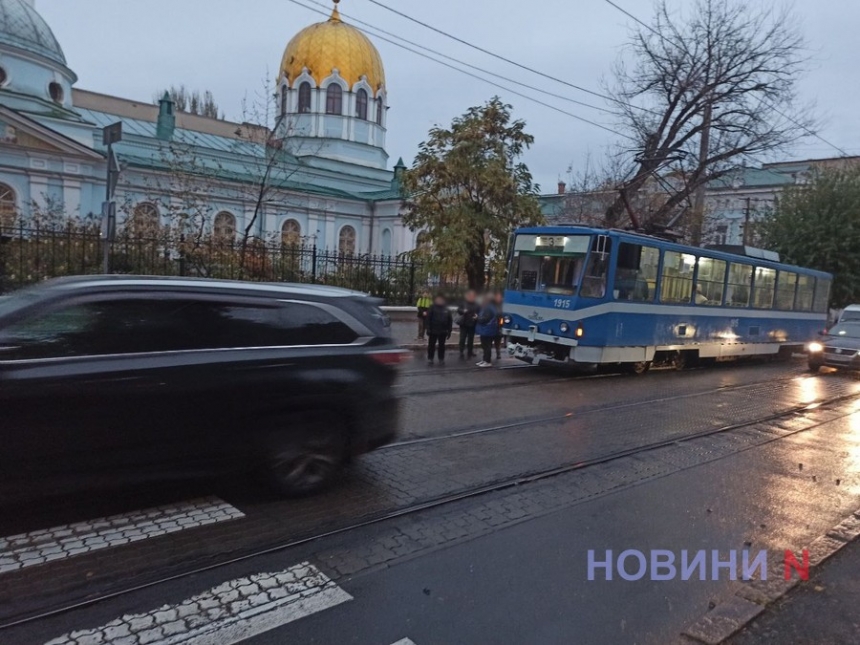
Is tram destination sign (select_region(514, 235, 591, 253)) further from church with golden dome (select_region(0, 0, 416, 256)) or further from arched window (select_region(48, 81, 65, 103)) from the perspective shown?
arched window (select_region(48, 81, 65, 103))

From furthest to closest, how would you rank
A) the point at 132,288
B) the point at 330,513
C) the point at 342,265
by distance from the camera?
the point at 342,265 → the point at 330,513 → the point at 132,288

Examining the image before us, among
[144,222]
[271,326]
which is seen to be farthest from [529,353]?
[144,222]

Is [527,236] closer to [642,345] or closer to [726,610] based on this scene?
[642,345]

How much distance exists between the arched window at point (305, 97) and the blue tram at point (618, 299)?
37.8 meters

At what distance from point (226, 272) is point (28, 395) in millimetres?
14403

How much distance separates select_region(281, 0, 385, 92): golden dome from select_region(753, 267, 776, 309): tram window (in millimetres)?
37290

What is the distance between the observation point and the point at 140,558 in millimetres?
4195

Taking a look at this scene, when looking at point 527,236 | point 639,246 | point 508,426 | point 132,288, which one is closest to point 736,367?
point 639,246

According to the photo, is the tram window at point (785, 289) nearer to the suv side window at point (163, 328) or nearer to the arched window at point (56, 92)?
the suv side window at point (163, 328)

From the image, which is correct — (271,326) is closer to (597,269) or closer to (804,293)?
(597,269)

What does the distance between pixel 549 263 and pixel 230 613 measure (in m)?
11.0

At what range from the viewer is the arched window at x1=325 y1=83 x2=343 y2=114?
157ft

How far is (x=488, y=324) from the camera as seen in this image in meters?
14.8

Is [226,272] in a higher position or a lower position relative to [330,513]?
higher
